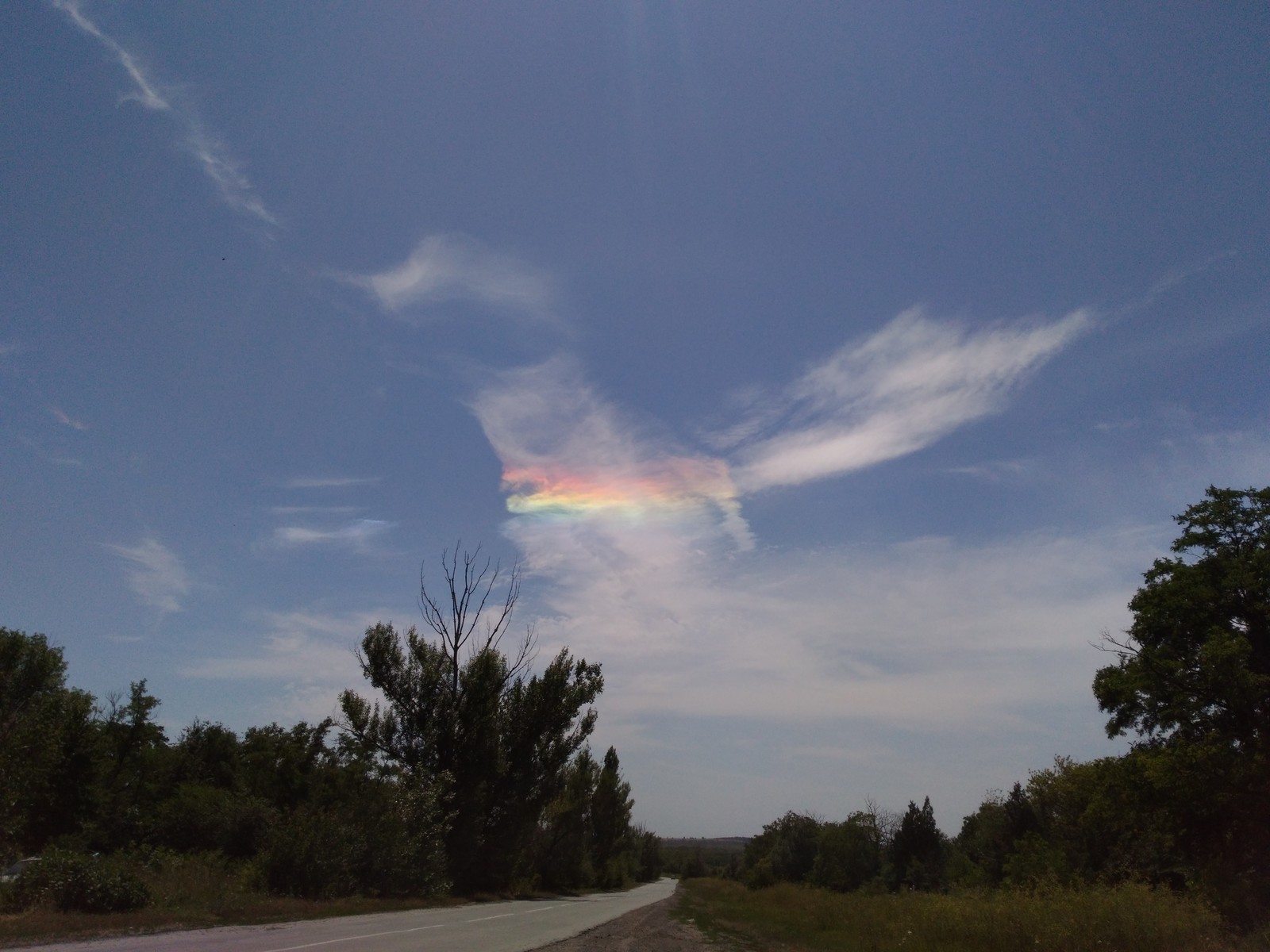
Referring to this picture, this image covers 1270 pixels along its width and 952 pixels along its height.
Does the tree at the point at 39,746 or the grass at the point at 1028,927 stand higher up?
the tree at the point at 39,746

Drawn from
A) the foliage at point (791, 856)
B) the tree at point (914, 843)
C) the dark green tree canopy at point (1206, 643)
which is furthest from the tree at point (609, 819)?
the dark green tree canopy at point (1206, 643)

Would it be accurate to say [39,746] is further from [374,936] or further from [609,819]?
[609,819]

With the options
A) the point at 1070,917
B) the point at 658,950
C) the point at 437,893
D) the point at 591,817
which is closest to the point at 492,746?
the point at 437,893

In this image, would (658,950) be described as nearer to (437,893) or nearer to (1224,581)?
(437,893)

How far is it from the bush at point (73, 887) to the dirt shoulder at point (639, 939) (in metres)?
10.2

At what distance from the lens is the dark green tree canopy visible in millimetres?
29016

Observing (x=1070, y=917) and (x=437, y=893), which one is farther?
(x=437, y=893)

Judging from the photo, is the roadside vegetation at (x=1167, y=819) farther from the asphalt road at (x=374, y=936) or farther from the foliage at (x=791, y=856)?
the foliage at (x=791, y=856)

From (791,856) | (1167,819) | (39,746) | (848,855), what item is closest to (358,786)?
(39,746)

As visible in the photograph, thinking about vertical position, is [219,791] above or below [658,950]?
above

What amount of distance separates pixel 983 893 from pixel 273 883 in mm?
24634

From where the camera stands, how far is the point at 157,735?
4991cm

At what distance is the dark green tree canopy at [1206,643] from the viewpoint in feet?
95.2

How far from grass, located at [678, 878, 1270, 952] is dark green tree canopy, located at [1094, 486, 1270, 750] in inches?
476
